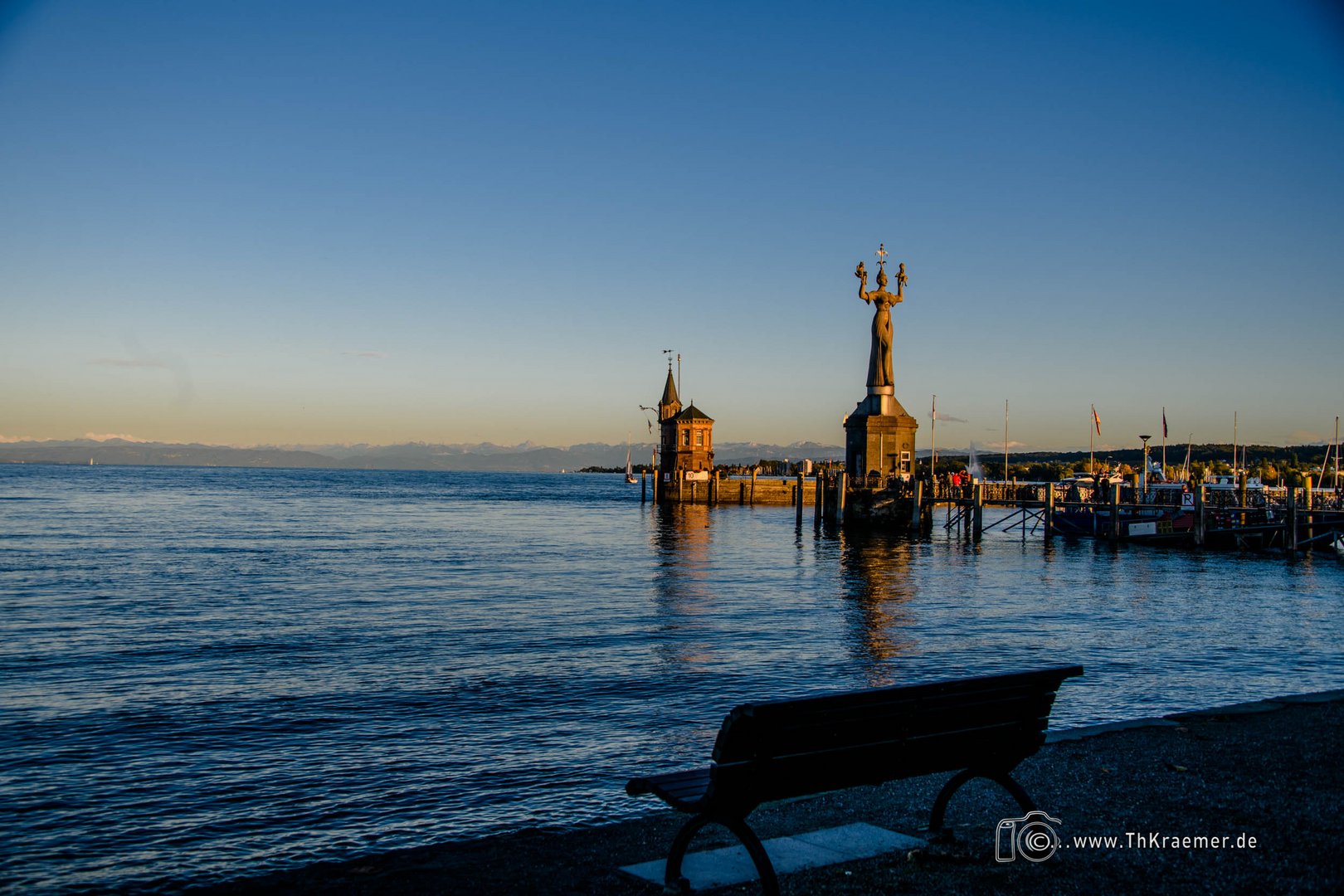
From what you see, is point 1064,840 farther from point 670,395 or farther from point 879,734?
point 670,395

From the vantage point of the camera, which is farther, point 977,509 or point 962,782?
point 977,509

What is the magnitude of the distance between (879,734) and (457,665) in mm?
11924

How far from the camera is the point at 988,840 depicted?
720 cm

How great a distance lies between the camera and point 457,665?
17.2 metres

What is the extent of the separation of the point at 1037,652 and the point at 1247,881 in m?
13.3

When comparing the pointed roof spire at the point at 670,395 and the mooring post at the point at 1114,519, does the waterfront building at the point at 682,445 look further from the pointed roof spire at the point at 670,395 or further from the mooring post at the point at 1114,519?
the mooring post at the point at 1114,519

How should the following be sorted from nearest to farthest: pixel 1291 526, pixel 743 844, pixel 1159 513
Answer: pixel 743 844 → pixel 1291 526 → pixel 1159 513

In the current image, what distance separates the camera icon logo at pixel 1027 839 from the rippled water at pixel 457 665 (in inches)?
144

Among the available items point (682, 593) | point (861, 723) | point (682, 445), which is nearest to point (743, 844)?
point (861, 723)

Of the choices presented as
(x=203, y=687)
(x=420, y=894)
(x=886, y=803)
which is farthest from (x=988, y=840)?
(x=203, y=687)

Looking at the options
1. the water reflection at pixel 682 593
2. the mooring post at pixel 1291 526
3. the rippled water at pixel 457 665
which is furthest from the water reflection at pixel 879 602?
the mooring post at pixel 1291 526

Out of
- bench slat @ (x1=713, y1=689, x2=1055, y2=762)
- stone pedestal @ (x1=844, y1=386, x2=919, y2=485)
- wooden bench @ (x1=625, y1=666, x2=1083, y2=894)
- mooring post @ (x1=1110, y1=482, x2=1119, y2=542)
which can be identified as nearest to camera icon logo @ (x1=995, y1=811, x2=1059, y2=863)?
wooden bench @ (x1=625, y1=666, x2=1083, y2=894)

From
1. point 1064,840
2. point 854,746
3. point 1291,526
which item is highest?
point 854,746

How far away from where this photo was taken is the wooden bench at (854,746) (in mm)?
5926
